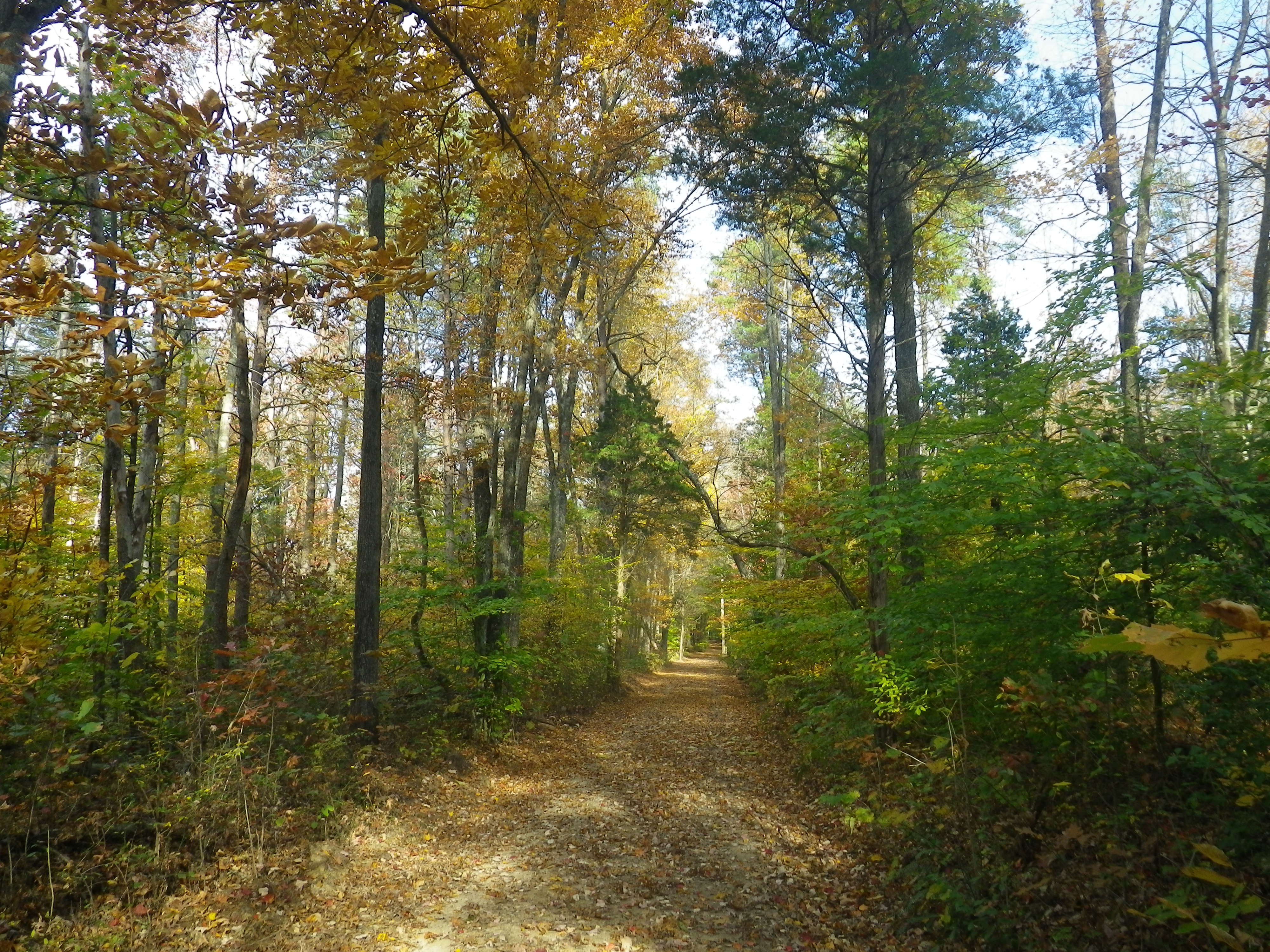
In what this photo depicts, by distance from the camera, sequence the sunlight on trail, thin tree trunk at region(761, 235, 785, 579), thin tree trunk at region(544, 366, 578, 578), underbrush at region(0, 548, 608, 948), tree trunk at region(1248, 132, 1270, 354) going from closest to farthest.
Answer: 1. underbrush at region(0, 548, 608, 948)
2. the sunlight on trail
3. tree trunk at region(1248, 132, 1270, 354)
4. thin tree trunk at region(544, 366, 578, 578)
5. thin tree trunk at region(761, 235, 785, 579)

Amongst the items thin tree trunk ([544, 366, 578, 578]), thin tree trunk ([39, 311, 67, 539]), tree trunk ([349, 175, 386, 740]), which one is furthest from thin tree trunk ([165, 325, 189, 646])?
thin tree trunk ([544, 366, 578, 578])

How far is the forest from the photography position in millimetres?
3561

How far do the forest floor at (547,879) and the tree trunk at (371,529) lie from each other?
100cm

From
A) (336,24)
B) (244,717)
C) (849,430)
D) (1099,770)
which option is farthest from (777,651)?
(336,24)

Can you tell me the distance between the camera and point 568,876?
5.73 meters

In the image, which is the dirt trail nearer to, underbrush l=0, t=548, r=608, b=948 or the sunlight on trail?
the sunlight on trail

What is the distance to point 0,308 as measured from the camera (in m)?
2.91

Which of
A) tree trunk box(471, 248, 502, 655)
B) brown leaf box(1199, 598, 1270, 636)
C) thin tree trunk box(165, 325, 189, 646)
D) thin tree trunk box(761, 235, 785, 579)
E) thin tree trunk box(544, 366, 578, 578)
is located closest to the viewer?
brown leaf box(1199, 598, 1270, 636)

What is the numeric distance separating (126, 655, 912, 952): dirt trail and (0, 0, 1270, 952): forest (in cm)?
26

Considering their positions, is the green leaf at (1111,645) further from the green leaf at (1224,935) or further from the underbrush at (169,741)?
the underbrush at (169,741)

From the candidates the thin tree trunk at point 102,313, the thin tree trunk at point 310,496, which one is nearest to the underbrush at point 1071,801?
the thin tree trunk at point 102,313

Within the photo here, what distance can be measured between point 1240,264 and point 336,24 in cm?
2084

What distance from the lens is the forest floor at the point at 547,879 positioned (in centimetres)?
452

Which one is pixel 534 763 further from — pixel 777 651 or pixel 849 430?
pixel 849 430
